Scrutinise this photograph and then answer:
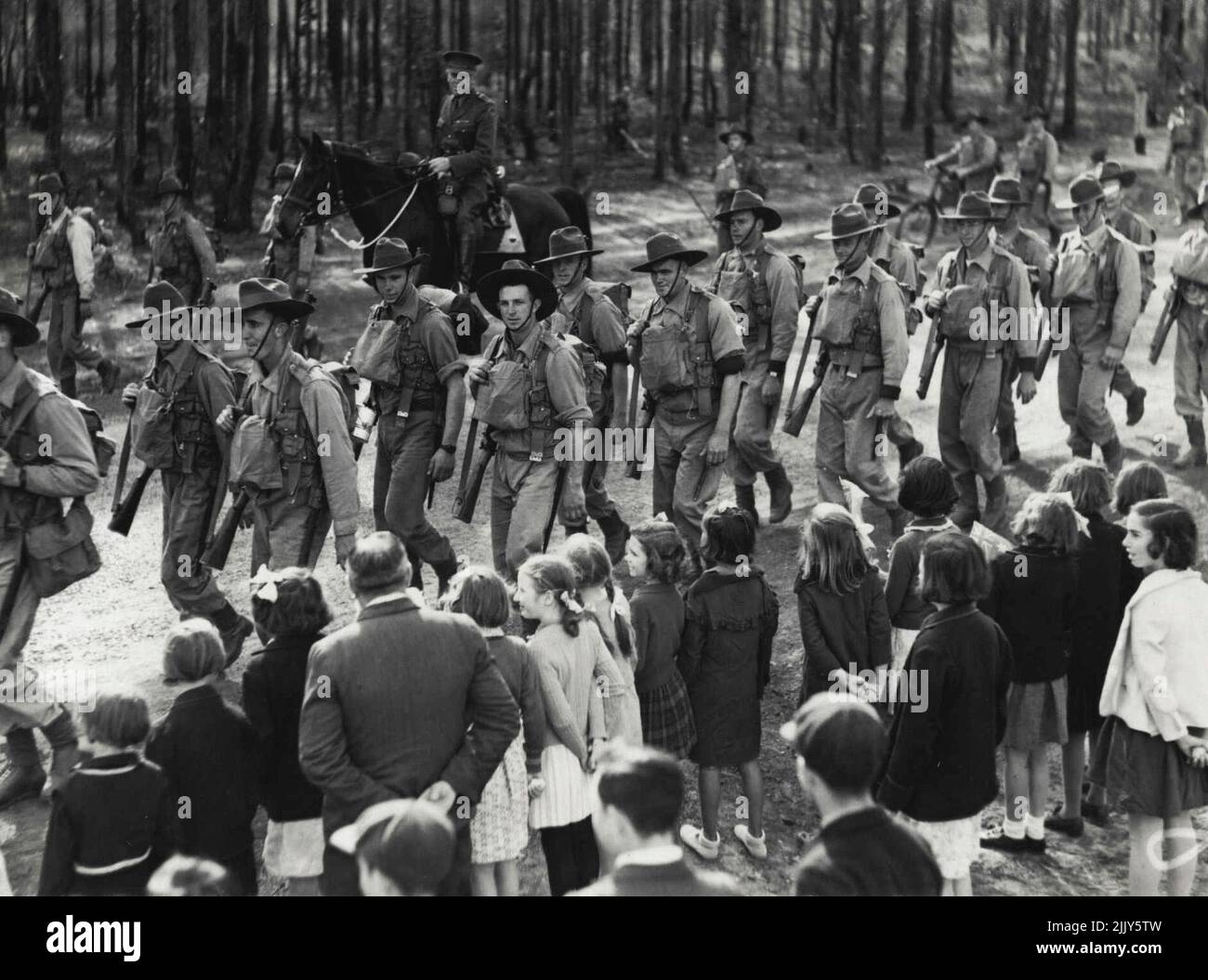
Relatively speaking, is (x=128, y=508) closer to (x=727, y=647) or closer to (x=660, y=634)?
(x=660, y=634)

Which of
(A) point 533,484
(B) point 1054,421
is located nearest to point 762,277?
(A) point 533,484

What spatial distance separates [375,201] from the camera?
13094 millimetres

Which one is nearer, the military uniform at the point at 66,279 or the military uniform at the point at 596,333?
the military uniform at the point at 596,333

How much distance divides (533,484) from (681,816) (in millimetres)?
2003

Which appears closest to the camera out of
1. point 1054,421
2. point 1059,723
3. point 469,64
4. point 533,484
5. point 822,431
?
point 1059,723

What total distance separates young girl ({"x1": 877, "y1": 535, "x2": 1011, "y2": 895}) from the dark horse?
8317 mm

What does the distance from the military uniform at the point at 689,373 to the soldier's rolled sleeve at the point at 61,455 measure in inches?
132

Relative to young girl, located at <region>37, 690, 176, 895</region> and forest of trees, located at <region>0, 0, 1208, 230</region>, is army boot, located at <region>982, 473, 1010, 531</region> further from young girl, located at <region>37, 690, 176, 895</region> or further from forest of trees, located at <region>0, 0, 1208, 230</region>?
forest of trees, located at <region>0, 0, 1208, 230</region>

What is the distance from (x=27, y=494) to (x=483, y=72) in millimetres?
31195

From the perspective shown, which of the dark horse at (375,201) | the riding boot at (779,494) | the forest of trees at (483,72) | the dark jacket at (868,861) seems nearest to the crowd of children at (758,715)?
the dark jacket at (868,861)

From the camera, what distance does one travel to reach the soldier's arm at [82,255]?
13234 mm

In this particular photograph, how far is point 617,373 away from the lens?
970 cm

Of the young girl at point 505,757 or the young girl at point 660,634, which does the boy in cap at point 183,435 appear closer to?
the young girl at point 660,634
